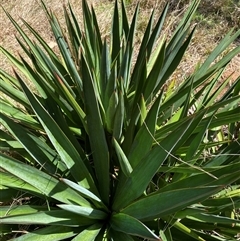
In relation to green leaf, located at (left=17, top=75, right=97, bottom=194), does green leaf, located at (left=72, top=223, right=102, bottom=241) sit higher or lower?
lower

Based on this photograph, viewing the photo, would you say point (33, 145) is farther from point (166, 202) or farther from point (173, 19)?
point (173, 19)

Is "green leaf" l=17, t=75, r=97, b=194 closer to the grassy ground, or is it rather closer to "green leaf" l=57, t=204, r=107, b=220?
"green leaf" l=57, t=204, r=107, b=220

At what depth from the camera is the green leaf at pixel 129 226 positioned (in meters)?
1.20

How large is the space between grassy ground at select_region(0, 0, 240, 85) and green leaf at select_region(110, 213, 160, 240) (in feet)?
6.43

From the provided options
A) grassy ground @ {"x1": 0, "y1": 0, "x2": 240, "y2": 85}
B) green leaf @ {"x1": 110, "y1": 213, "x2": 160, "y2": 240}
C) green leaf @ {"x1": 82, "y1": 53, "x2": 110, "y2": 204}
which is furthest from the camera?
grassy ground @ {"x1": 0, "y1": 0, "x2": 240, "y2": 85}

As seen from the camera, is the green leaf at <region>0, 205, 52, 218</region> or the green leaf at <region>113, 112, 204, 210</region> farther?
the green leaf at <region>0, 205, 52, 218</region>

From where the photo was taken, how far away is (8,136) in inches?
69.8

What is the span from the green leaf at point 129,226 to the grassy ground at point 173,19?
1.96 metres

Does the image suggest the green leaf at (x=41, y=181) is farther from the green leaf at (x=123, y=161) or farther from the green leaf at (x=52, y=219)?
the green leaf at (x=123, y=161)

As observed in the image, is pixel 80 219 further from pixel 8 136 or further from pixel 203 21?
pixel 203 21

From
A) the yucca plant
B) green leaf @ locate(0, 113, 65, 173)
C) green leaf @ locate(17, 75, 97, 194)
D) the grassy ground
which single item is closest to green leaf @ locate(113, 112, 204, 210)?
the yucca plant

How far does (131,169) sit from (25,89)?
0.44 meters

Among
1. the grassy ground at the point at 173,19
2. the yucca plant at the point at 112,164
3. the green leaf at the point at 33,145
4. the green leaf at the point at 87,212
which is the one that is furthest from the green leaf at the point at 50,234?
the grassy ground at the point at 173,19

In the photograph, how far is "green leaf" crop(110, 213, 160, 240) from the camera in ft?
3.95
